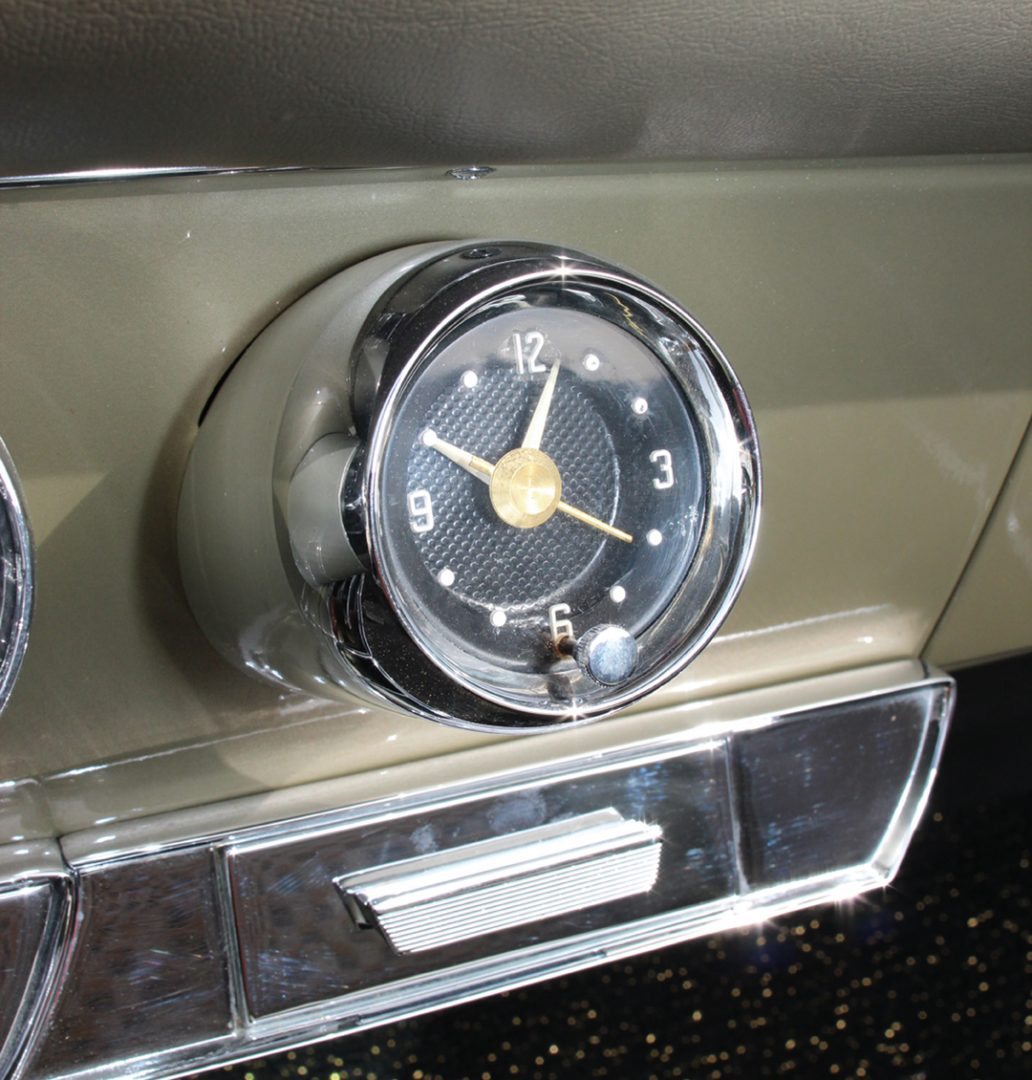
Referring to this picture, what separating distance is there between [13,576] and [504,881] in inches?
17.3

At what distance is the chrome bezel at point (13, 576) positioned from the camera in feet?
2.23

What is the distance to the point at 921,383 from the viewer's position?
109cm

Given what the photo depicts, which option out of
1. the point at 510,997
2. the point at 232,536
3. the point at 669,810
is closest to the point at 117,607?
the point at 232,536

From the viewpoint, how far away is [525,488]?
775mm

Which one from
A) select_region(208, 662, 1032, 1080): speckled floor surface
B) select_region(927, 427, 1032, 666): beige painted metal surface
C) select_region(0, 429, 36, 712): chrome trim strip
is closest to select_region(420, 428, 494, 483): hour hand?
select_region(0, 429, 36, 712): chrome trim strip

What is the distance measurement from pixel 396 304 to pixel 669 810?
513mm

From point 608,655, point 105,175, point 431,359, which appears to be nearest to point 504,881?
point 608,655

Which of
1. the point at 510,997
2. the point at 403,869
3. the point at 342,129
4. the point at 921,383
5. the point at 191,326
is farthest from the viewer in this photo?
the point at 510,997

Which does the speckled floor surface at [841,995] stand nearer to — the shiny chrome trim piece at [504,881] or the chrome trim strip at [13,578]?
the shiny chrome trim piece at [504,881]

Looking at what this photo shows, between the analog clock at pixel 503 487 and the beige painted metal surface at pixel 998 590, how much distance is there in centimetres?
45

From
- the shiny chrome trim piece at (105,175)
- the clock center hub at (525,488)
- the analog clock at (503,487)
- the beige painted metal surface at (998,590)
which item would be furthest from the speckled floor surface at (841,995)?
the shiny chrome trim piece at (105,175)

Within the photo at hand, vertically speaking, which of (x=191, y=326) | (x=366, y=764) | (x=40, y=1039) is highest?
(x=191, y=326)

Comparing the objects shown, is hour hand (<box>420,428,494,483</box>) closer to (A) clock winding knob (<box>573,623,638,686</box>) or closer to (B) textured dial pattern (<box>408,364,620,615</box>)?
(B) textured dial pattern (<box>408,364,620,615</box>)

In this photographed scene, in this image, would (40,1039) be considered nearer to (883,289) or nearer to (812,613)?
(812,613)
